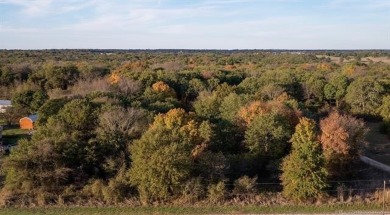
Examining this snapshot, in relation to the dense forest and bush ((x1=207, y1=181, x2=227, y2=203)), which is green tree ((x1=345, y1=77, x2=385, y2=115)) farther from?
bush ((x1=207, y1=181, x2=227, y2=203))

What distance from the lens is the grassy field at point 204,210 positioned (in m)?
23.7

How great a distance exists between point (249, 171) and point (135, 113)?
9.14 metres

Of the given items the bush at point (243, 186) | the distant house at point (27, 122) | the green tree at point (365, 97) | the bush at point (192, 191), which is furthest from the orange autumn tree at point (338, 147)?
the distant house at point (27, 122)

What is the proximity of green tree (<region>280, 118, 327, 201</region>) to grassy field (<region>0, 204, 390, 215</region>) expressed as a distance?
2.49ft

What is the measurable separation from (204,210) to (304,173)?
5.63 m

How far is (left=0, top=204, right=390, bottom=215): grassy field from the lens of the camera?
23.7m

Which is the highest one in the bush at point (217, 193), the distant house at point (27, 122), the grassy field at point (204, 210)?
the distant house at point (27, 122)

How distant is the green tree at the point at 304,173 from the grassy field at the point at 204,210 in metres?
0.76

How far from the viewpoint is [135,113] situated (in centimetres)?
3222

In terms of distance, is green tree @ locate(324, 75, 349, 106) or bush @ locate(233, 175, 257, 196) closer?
bush @ locate(233, 175, 257, 196)

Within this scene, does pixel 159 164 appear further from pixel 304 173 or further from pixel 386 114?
pixel 386 114

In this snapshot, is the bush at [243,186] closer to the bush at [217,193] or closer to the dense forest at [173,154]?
the dense forest at [173,154]

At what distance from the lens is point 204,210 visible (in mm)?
24062

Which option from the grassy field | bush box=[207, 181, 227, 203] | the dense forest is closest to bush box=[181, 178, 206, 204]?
the dense forest
